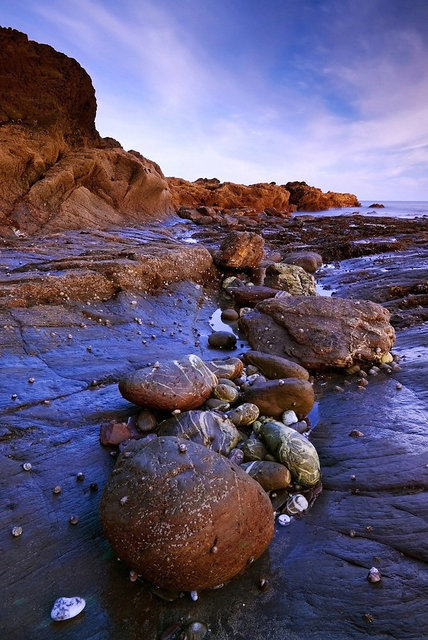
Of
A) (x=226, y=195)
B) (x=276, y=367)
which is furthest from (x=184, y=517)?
(x=226, y=195)

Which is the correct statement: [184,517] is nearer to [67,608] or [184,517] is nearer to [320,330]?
[67,608]

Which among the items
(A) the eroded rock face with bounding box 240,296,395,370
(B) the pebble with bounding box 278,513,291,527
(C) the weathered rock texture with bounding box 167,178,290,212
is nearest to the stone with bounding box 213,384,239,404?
(B) the pebble with bounding box 278,513,291,527

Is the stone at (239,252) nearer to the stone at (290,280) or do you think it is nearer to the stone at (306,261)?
the stone at (290,280)

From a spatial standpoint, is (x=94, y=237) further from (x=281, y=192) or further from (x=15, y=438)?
(x=281, y=192)

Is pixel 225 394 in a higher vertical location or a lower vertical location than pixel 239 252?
lower

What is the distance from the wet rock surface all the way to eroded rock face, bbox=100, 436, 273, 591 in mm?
199

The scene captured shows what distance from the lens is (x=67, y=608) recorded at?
2346 mm

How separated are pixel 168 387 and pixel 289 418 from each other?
145cm

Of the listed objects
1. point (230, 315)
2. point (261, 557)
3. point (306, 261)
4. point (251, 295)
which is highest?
point (306, 261)

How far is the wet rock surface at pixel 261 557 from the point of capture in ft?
7.76

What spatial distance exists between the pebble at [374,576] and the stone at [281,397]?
1.98 m

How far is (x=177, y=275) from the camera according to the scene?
9641 millimetres

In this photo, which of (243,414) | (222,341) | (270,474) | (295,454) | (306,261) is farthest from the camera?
(306,261)

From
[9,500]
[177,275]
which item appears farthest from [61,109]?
[9,500]
